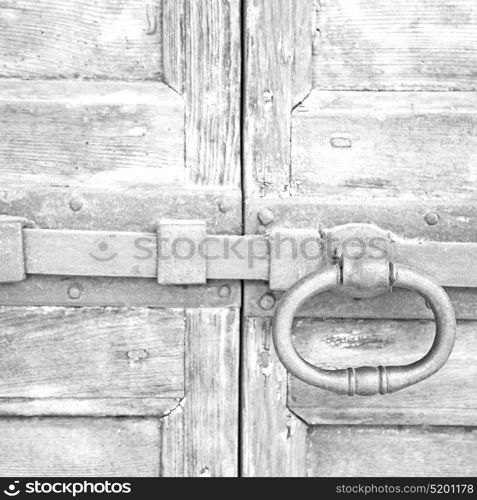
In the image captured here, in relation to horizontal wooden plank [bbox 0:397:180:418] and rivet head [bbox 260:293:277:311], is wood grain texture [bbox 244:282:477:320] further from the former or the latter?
horizontal wooden plank [bbox 0:397:180:418]

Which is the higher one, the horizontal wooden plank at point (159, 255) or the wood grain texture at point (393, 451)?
the horizontal wooden plank at point (159, 255)

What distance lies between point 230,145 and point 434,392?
38cm

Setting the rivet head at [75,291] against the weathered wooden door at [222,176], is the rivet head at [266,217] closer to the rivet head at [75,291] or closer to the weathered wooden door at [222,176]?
the weathered wooden door at [222,176]

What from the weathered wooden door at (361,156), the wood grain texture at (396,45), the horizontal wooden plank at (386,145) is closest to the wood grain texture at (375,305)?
the weathered wooden door at (361,156)

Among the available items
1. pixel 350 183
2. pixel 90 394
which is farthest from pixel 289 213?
pixel 90 394

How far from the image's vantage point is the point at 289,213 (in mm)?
727

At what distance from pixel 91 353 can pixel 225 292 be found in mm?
175

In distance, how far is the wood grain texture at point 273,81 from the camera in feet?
2.30

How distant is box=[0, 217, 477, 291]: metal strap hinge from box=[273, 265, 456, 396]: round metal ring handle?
0.06 meters

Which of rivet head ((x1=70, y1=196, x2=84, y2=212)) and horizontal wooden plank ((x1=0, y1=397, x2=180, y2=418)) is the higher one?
rivet head ((x1=70, y1=196, x2=84, y2=212))

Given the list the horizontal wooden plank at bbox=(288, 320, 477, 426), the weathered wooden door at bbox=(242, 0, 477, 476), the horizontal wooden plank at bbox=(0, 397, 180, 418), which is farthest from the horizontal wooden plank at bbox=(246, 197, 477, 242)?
the horizontal wooden plank at bbox=(0, 397, 180, 418)

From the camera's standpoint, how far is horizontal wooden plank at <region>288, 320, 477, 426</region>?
0.77 metres

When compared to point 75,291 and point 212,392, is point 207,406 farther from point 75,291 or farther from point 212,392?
point 75,291
